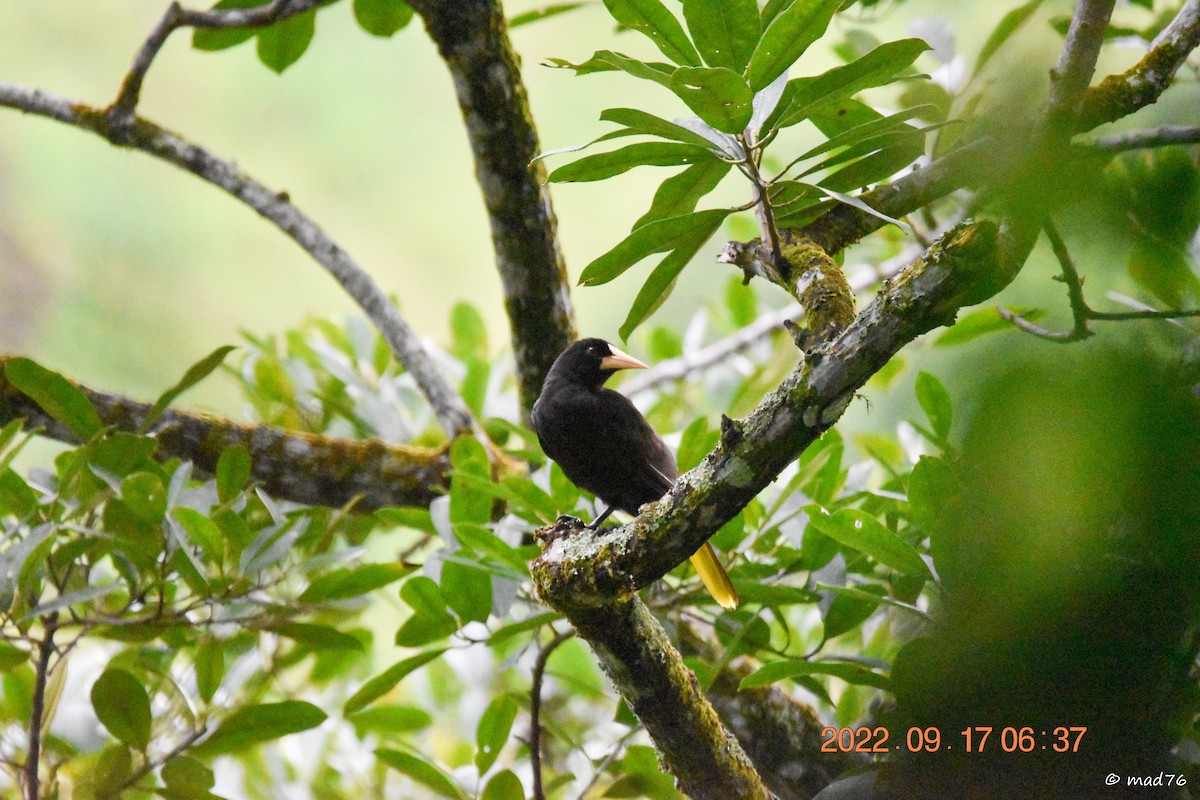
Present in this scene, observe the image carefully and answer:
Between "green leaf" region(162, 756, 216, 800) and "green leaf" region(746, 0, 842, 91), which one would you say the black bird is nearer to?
"green leaf" region(162, 756, 216, 800)

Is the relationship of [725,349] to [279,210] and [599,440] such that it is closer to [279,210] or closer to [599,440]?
[599,440]

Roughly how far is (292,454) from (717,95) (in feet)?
5.19

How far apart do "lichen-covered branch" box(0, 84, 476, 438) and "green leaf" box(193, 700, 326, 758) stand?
0.84 metres

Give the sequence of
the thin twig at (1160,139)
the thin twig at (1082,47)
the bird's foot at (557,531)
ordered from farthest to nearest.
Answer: the bird's foot at (557,531) → the thin twig at (1082,47) → the thin twig at (1160,139)

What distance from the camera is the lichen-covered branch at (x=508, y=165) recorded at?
2.10 meters

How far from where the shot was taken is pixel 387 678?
5.92ft

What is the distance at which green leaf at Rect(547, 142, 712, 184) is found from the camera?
4.35 ft

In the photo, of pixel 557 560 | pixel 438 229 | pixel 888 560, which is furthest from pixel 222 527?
pixel 438 229

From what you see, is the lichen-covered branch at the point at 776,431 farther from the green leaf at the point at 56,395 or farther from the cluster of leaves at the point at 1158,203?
the green leaf at the point at 56,395

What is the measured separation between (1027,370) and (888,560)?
1047mm

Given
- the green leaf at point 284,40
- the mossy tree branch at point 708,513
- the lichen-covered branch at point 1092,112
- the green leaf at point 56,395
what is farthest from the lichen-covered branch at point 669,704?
the green leaf at point 284,40

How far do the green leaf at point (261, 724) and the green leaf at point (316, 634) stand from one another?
121mm

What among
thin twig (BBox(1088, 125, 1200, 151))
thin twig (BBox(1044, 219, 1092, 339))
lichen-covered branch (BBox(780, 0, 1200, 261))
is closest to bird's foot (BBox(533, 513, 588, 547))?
lichen-covered branch (BBox(780, 0, 1200, 261))

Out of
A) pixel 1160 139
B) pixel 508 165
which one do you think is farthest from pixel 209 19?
pixel 1160 139
